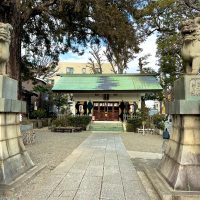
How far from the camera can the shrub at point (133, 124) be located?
3277cm

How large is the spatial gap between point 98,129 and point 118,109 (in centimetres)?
479

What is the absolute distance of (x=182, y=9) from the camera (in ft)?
86.1

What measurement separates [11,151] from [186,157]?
12.4ft

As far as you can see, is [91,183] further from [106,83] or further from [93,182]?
[106,83]

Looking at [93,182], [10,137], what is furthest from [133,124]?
[10,137]

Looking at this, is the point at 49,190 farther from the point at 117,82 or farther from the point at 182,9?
the point at 117,82

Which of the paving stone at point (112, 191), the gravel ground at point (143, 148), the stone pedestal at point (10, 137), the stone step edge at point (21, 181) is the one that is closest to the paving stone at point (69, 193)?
the paving stone at point (112, 191)

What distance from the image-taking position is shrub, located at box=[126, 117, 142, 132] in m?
32.8

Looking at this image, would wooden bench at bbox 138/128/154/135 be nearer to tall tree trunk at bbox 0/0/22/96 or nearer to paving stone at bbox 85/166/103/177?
tall tree trunk at bbox 0/0/22/96

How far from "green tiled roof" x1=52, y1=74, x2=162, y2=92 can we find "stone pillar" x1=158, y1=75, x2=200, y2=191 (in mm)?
27946

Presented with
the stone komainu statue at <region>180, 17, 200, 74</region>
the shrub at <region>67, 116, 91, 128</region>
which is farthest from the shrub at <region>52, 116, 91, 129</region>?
the stone komainu statue at <region>180, 17, 200, 74</region>

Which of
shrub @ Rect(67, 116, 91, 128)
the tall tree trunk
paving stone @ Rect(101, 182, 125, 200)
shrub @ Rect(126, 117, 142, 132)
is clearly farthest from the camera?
shrub @ Rect(67, 116, 91, 128)

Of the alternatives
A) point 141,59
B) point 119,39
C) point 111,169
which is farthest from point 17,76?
point 141,59

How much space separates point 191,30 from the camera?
7305 millimetres
